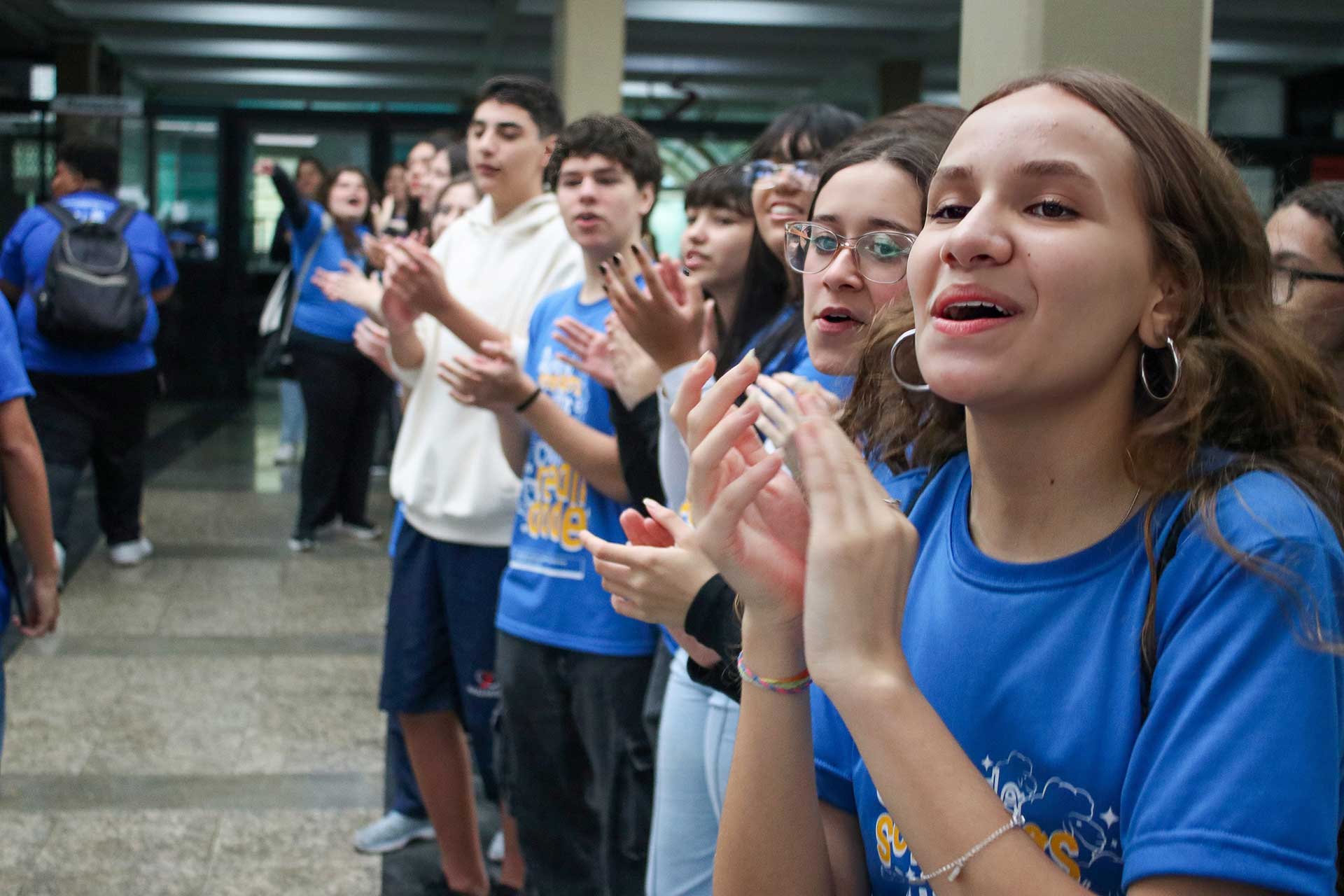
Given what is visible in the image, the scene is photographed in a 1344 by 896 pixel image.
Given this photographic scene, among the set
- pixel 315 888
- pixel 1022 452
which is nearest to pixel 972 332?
pixel 1022 452

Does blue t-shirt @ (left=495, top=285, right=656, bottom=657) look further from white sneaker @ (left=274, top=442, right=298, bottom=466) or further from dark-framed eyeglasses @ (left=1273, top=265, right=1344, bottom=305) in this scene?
white sneaker @ (left=274, top=442, right=298, bottom=466)

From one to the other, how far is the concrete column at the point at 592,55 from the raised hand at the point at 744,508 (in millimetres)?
6495

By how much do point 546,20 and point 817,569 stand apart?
14.5 m

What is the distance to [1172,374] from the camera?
3.74ft

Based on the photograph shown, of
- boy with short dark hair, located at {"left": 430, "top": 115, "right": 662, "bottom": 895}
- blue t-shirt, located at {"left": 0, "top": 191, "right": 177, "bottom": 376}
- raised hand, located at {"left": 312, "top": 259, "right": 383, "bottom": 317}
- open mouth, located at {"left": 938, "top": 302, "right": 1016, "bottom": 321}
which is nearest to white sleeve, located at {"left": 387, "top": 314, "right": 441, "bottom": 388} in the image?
raised hand, located at {"left": 312, "top": 259, "right": 383, "bottom": 317}

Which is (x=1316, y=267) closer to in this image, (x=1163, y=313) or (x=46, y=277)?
(x=1163, y=313)

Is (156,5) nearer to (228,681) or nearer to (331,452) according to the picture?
(331,452)

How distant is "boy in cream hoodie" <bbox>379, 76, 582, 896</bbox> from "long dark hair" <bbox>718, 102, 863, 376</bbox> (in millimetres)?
975

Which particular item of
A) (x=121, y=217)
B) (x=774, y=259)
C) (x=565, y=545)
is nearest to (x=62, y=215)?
(x=121, y=217)

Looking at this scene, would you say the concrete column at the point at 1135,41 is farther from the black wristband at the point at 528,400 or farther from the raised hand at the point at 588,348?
the black wristband at the point at 528,400

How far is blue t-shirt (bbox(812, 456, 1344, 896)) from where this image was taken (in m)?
0.95

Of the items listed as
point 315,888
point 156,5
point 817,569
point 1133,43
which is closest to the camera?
point 817,569

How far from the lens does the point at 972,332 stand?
Result: 1.12 metres

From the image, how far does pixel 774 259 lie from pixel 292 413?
337 inches
